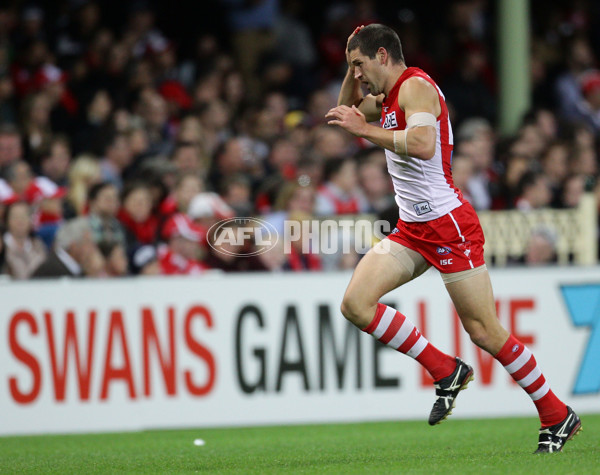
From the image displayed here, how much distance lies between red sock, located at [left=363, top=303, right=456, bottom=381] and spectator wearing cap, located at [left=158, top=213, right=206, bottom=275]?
3.79m

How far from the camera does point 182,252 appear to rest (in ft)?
34.2

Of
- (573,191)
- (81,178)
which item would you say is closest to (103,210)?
(81,178)

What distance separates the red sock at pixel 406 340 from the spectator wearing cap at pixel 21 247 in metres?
4.18

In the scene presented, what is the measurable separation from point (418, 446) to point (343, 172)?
185 inches

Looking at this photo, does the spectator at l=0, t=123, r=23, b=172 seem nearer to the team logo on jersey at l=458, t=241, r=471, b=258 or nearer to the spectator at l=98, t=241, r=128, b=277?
the spectator at l=98, t=241, r=128, b=277

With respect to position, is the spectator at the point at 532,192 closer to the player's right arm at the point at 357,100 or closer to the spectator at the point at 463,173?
the spectator at the point at 463,173

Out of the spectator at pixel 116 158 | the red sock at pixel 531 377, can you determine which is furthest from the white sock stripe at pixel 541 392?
the spectator at pixel 116 158

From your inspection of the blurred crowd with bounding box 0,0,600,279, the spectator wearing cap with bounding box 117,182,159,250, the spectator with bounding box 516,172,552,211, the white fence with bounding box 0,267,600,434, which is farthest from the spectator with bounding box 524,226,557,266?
the spectator wearing cap with bounding box 117,182,159,250

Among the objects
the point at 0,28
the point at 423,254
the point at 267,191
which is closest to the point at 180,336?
the point at 267,191

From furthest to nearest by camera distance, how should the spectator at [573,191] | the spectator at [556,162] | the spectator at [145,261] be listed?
Answer: 1. the spectator at [556,162]
2. the spectator at [573,191]
3. the spectator at [145,261]

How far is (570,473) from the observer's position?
5812 millimetres

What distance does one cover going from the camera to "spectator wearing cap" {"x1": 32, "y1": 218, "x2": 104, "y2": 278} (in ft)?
32.7

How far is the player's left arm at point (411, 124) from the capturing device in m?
6.42

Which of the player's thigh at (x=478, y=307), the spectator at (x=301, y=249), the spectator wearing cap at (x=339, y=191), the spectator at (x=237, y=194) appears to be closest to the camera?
the player's thigh at (x=478, y=307)
